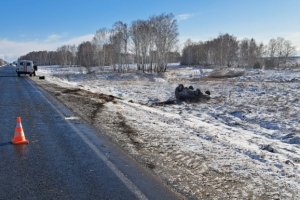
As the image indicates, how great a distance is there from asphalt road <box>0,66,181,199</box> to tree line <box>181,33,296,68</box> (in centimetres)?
7004

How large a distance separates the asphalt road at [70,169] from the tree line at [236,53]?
70.0m

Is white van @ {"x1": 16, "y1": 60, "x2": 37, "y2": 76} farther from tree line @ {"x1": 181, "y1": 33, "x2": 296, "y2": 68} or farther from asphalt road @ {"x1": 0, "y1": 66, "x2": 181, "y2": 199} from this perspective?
tree line @ {"x1": 181, "y1": 33, "x2": 296, "y2": 68}

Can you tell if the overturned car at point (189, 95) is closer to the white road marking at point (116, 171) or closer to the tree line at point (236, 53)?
the white road marking at point (116, 171)

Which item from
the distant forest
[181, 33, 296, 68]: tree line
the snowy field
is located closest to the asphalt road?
the snowy field

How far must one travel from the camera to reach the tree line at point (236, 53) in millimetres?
75500

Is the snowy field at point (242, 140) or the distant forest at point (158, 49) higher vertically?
the distant forest at point (158, 49)

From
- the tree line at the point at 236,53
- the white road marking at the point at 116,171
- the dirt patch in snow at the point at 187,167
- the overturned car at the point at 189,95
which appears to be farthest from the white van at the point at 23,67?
the tree line at the point at 236,53

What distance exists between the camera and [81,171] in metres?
4.19

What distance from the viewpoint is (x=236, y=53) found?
84.4 meters

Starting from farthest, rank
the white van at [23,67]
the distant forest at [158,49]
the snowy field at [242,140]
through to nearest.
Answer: the distant forest at [158,49], the white van at [23,67], the snowy field at [242,140]

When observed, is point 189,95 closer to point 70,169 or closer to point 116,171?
point 116,171

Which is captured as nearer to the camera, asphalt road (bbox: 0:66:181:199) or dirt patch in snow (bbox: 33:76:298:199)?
asphalt road (bbox: 0:66:181:199)

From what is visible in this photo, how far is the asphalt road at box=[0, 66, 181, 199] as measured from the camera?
3.46 metres

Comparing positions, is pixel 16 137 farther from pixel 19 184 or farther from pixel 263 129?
pixel 263 129
